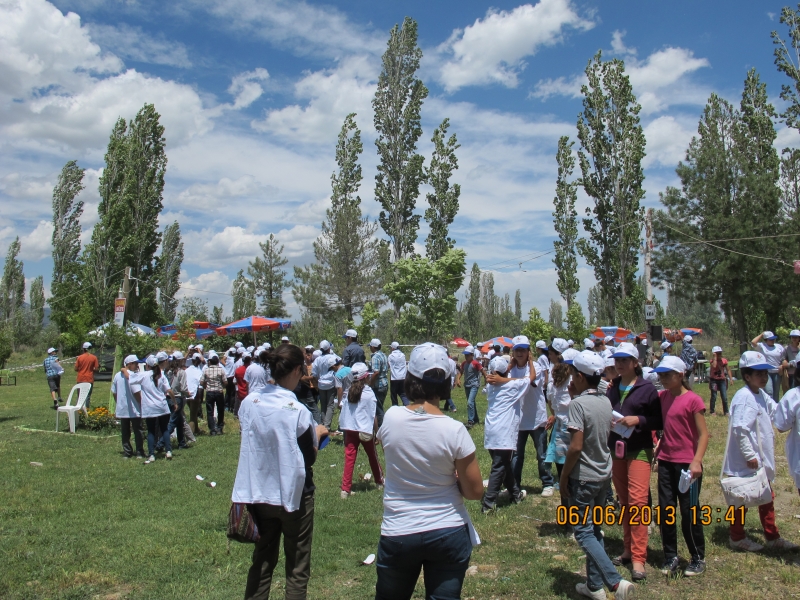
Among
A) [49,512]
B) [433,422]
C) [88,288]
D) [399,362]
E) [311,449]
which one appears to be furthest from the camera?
[88,288]

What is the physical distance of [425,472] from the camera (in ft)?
9.60

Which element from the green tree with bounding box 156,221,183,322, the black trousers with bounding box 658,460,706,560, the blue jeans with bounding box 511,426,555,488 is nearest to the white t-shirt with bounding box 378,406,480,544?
the black trousers with bounding box 658,460,706,560

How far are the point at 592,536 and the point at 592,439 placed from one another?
0.68 m


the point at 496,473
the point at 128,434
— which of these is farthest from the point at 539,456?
the point at 128,434

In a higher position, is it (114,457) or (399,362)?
(399,362)

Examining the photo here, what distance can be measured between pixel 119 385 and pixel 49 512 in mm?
3303

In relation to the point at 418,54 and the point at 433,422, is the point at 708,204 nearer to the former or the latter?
the point at 418,54

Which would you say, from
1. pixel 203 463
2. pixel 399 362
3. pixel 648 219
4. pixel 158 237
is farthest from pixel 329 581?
pixel 158 237

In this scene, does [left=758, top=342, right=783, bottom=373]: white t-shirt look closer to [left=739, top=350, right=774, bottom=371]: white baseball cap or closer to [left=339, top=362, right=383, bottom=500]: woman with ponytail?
[left=739, top=350, right=774, bottom=371]: white baseball cap

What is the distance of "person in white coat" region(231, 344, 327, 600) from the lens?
3621 mm

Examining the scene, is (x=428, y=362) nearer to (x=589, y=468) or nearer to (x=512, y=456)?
(x=589, y=468)

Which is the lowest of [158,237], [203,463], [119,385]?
[203,463]

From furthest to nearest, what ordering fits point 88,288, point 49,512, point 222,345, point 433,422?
point 88,288 < point 222,345 < point 49,512 < point 433,422

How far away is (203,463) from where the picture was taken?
10.0 meters
